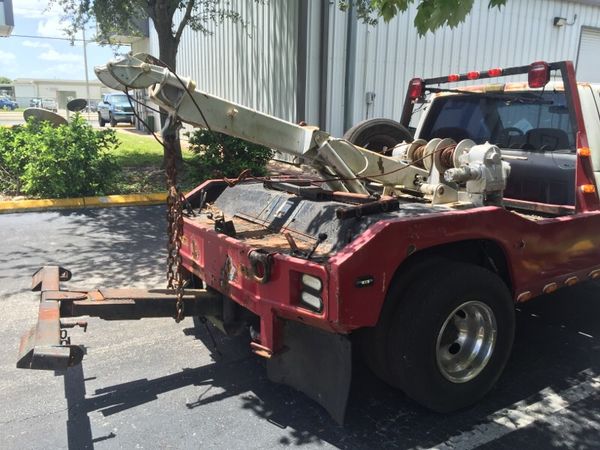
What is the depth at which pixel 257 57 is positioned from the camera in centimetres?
1408

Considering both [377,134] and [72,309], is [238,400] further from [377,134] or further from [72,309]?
[377,134]

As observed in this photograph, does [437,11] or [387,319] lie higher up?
[437,11]

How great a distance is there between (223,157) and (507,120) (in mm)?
5953

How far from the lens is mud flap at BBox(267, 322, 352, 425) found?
2951 millimetres

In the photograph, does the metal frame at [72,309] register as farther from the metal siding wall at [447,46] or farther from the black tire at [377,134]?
the metal siding wall at [447,46]

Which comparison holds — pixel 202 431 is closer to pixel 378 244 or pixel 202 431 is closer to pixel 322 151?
pixel 378 244

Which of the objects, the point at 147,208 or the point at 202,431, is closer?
the point at 202,431

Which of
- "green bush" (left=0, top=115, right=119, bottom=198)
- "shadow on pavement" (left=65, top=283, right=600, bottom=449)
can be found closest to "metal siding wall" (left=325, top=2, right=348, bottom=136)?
"green bush" (left=0, top=115, right=119, bottom=198)

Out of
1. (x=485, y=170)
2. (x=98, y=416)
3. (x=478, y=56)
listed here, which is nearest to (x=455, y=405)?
(x=485, y=170)

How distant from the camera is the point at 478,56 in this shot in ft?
45.8

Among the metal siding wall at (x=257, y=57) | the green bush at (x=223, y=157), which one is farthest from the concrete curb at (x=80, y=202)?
the metal siding wall at (x=257, y=57)

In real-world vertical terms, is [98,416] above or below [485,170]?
below

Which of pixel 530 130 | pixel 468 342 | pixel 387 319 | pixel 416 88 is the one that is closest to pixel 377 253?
pixel 387 319

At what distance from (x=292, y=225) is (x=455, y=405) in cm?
150
